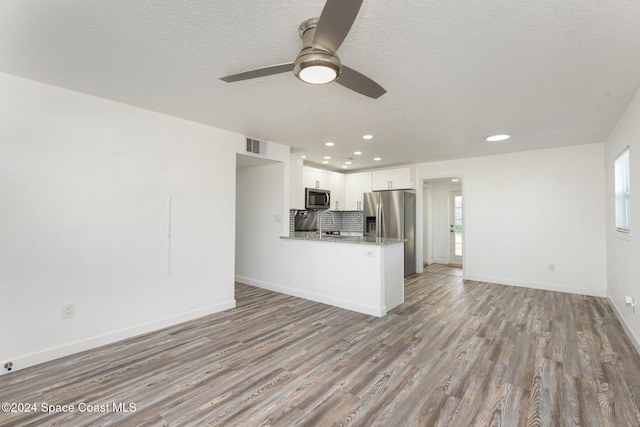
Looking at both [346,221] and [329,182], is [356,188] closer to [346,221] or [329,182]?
[329,182]

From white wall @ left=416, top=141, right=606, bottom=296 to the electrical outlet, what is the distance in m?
5.99

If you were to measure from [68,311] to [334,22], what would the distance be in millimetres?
3268

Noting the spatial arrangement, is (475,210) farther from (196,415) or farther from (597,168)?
(196,415)

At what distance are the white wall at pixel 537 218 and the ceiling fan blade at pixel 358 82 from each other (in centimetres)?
430

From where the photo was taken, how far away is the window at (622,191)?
328 centimetres

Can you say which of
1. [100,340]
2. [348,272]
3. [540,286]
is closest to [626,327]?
[540,286]

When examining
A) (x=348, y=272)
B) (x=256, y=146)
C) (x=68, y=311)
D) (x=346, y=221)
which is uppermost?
(x=256, y=146)

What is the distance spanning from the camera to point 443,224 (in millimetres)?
7980

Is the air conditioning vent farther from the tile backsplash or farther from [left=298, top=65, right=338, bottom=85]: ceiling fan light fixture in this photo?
the tile backsplash

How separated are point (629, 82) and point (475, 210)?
3367mm

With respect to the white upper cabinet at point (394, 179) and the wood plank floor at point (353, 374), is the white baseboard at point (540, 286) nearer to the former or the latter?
the wood plank floor at point (353, 374)

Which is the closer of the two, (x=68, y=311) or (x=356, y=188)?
(x=68, y=311)

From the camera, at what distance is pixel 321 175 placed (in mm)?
6586

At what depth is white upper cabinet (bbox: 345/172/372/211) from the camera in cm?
691
